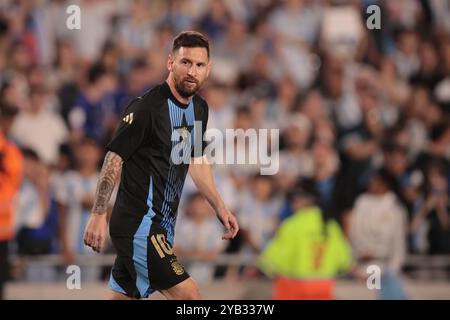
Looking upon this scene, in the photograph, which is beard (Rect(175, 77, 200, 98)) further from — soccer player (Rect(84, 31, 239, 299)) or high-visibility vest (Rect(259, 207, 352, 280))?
high-visibility vest (Rect(259, 207, 352, 280))

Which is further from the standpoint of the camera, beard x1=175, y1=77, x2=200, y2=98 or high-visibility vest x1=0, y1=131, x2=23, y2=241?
high-visibility vest x1=0, y1=131, x2=23, y2=241

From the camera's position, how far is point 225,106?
1215 centimetres

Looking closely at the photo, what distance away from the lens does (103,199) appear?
21.9ft

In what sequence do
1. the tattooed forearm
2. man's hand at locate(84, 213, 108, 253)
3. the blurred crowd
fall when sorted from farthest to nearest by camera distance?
the blurred crowd
the tattooed forearm
man's hand at locate(84, 213, 108, 253)

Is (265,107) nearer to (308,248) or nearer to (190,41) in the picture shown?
(308,248)

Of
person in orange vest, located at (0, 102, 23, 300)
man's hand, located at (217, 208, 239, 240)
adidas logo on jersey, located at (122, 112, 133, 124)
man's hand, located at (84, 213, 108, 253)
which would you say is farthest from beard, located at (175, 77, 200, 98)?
person in orange vest, located at (0, 102, 23, 300)

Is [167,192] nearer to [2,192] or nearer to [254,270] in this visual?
[2,192]

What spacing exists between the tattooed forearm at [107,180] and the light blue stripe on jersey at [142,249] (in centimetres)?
30

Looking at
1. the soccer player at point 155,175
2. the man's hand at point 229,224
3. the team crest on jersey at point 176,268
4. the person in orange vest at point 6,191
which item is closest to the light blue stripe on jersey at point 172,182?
the soccer player at point 155,175

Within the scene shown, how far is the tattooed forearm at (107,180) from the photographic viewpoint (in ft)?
21.9

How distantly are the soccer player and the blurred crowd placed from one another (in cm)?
323

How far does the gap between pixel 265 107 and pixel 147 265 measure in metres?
5.68

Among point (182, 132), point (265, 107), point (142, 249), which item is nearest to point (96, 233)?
point (142, 249)

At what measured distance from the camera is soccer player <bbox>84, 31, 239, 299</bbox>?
6793 mm
